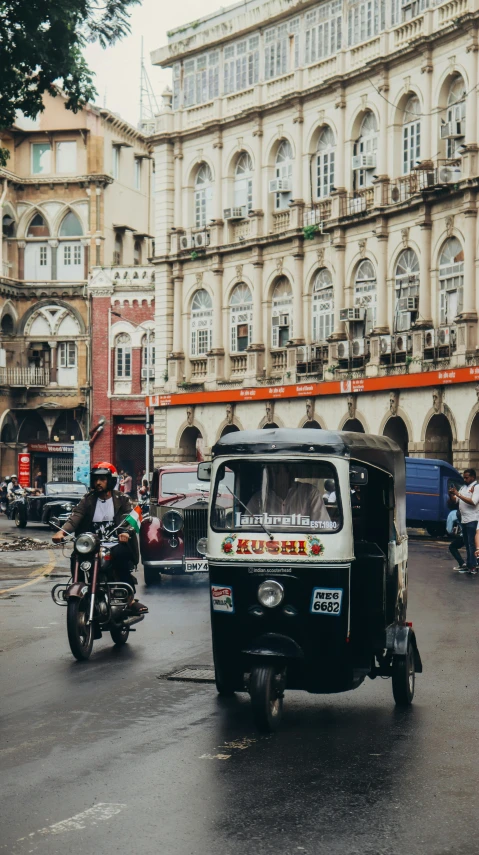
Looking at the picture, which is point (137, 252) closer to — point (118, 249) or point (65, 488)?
point (118, 249)

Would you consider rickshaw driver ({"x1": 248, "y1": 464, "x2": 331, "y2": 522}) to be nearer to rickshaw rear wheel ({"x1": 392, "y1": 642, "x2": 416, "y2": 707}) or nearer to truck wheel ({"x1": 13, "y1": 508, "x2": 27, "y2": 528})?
rickshaw rear wheel ({"x1": 392, "y1": 642, "x2": 416, "y2": 707})

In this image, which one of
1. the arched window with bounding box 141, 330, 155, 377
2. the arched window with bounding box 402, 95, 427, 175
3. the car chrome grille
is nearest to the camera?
the car chrome grille

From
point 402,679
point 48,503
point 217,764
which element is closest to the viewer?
point 217,764

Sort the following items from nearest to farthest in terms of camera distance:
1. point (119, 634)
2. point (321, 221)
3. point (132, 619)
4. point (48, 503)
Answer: point (119, 634) < point (132, 619) < point (48, 503) < point (321, 221)

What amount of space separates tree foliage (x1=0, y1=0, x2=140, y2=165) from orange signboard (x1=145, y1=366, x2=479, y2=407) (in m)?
21.8

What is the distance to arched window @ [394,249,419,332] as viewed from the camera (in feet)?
133

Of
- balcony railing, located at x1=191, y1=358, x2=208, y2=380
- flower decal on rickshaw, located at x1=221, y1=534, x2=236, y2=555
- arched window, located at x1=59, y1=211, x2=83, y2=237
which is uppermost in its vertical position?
arched window, located at x1=59, y1=211, x2=83, y2=237

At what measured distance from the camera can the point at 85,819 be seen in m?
6.44

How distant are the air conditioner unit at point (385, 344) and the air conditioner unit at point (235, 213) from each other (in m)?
10.1

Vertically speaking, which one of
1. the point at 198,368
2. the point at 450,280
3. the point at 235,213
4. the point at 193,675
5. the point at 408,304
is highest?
the point at 235,213

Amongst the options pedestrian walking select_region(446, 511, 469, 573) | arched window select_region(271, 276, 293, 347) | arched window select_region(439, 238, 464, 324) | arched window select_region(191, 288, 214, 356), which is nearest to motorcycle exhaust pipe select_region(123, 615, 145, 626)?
pedestrian walking select_region(446, 511, 469, 573)

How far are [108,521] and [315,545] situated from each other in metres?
4.15

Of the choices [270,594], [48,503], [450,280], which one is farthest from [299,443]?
[450,280]

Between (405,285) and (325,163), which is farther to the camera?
(325,163)
